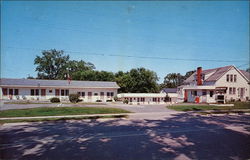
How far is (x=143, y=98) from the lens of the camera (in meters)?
42.6

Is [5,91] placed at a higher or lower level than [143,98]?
higher

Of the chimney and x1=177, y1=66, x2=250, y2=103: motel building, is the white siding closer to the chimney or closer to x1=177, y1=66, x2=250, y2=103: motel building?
x1=177, y1=66, x2=250, y2=103: motel building

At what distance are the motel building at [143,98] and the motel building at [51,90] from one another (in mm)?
2969

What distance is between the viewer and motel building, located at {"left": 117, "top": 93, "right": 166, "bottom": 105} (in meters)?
40.5

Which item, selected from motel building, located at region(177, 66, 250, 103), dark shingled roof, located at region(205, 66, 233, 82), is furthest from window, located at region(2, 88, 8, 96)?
dark shingled roof, located at region(205, 66, 233, 82)

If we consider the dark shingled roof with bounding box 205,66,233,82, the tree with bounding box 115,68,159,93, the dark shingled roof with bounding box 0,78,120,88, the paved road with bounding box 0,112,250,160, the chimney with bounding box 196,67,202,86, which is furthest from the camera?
the tree with bounding box 115,68,159,93

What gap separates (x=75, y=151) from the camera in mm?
6539

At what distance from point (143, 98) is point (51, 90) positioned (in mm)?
22147

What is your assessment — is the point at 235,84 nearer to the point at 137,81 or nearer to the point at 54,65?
the point at 137,81

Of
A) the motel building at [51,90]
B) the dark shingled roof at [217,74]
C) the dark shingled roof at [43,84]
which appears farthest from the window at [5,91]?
the dark shingled roof at [217,74]

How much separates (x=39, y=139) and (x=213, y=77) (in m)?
37.7

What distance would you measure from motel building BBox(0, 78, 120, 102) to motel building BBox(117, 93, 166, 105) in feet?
9.74

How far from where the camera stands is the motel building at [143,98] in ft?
133

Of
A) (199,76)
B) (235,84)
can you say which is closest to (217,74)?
(199,76)
